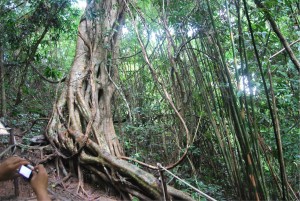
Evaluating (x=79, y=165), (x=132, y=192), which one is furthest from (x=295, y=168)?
(x=79, y=165)

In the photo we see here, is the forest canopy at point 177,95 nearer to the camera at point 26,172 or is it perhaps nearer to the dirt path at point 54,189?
the dirt path at point 54,189

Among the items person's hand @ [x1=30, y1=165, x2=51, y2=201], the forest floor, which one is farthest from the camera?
the forest floor

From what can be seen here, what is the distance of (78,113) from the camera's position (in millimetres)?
4184

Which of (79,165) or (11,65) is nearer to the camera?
(79,165)

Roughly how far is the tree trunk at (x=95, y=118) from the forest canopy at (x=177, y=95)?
0.02 meters

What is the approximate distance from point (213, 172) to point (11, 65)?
399 cm

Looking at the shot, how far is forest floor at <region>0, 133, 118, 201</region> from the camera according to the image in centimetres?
283

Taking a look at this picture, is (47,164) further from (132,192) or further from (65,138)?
(132,192)

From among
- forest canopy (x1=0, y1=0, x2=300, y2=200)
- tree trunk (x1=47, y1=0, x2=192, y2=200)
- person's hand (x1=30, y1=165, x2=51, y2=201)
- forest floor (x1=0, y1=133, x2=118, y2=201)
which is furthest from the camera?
tree trunk (x1=47, y1=0, x2=192, y2=200)

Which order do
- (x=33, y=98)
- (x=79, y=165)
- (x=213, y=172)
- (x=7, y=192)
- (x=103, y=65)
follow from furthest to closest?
(x=33, y=98), (x=103, y=65), (x=213, y=172), (x=79, y=165), (x=7, y=192)

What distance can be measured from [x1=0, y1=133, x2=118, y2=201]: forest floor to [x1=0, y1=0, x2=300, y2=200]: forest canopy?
9.0 inches

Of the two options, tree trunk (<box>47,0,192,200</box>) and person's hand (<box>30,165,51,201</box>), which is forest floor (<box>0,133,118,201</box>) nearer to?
tree trunk (<box>47,0,192,200</box>)

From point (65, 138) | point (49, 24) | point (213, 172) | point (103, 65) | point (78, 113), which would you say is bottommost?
point (213, 172)

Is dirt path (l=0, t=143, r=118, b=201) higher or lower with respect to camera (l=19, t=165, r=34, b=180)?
lower
